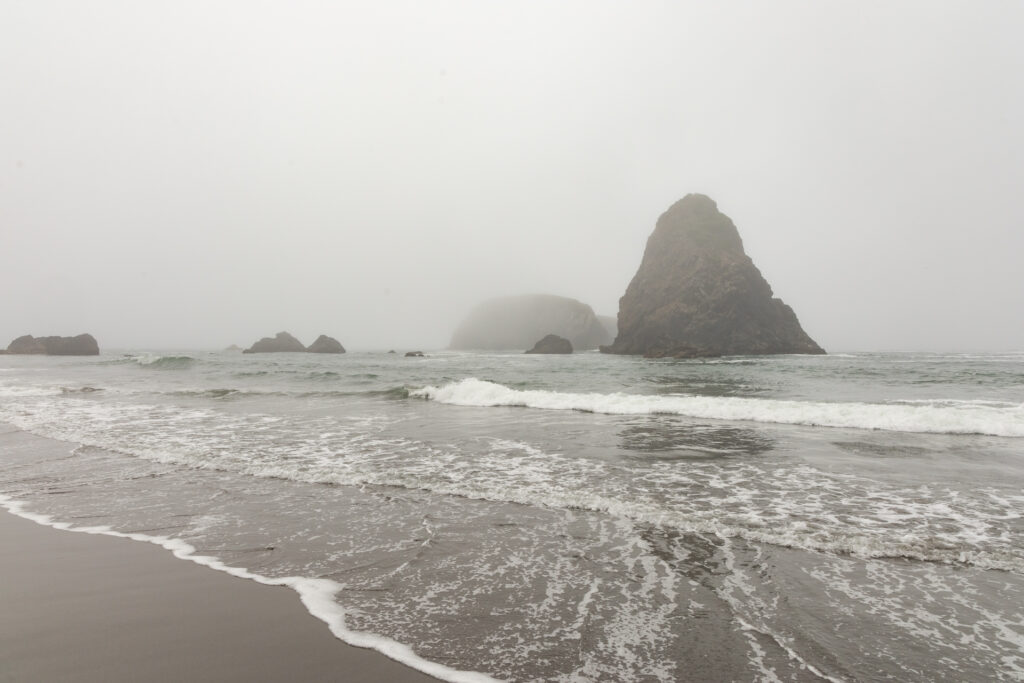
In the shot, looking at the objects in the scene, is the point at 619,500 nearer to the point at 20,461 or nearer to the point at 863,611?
the point at 863,611

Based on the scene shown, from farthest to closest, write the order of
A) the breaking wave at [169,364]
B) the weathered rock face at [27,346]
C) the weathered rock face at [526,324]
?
the weathered rock face at [526,324] < the weathered rock face at [27,346] < the breaking wave at [169,364]

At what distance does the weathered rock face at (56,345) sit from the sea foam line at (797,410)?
278 feet

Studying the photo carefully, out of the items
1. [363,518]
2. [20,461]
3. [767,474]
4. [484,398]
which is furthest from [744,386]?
[20,461]

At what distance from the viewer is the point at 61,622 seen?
3.34m

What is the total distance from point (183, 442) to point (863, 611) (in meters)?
12.2

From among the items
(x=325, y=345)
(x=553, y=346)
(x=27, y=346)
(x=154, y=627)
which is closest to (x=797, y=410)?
(x=154, y=627)

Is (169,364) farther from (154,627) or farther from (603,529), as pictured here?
(603,529)

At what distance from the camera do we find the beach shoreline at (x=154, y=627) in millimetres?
2762

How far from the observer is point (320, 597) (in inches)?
146

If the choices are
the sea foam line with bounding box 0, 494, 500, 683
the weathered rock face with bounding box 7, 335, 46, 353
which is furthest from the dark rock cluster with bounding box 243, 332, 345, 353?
the sea foam line with bounding box 0, 494, 500, 683

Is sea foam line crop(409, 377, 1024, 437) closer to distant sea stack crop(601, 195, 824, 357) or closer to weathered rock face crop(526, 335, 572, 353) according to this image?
distant sea stack crop(601, 195, 824, 357)

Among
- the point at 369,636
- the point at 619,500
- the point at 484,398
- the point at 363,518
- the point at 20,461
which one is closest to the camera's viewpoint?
the point at 369,636

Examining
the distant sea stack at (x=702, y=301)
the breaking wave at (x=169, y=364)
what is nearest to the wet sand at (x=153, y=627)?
the breaking wave at (x=169, y=364)

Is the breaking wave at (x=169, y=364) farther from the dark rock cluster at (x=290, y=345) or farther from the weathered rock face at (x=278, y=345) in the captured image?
the weathered rock face at (x=278, y=345)
